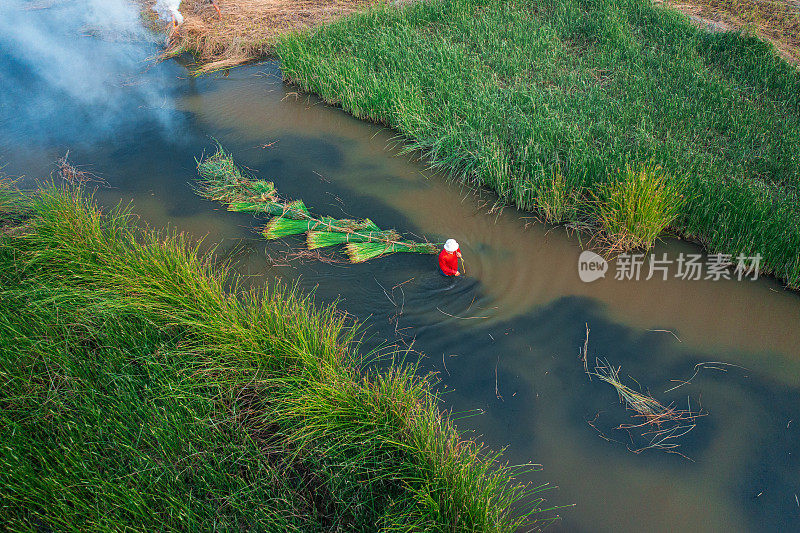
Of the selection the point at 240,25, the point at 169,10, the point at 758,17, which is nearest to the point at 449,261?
the point at 240,25

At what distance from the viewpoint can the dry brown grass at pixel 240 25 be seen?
7770 mm

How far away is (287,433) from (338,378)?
43cm

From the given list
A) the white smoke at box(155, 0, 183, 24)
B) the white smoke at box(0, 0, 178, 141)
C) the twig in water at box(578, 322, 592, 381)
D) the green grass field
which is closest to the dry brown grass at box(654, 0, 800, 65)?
the green grass field

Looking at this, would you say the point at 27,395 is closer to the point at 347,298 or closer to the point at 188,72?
the point at 347,298

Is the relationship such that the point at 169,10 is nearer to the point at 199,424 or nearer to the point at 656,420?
the point at 199,424

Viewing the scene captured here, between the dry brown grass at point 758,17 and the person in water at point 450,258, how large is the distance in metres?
5.60

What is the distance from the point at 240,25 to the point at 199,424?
24.8 ft

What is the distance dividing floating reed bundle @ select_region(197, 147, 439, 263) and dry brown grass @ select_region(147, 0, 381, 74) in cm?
309

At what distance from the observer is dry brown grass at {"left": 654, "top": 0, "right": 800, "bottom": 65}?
22.5 feet

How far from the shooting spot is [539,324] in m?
3.80

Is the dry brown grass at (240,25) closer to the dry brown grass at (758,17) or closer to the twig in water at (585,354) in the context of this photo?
the dry brown grass at (758,17)

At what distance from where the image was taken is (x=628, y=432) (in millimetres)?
3133

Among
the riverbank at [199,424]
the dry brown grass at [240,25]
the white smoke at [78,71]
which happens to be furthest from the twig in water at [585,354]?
the dry brown grass at [240,25]

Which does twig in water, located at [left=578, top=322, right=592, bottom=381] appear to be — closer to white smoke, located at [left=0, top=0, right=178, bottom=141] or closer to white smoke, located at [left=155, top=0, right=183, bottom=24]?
white smoke, located at [left=0, top=0, right=178, bottom=141]
